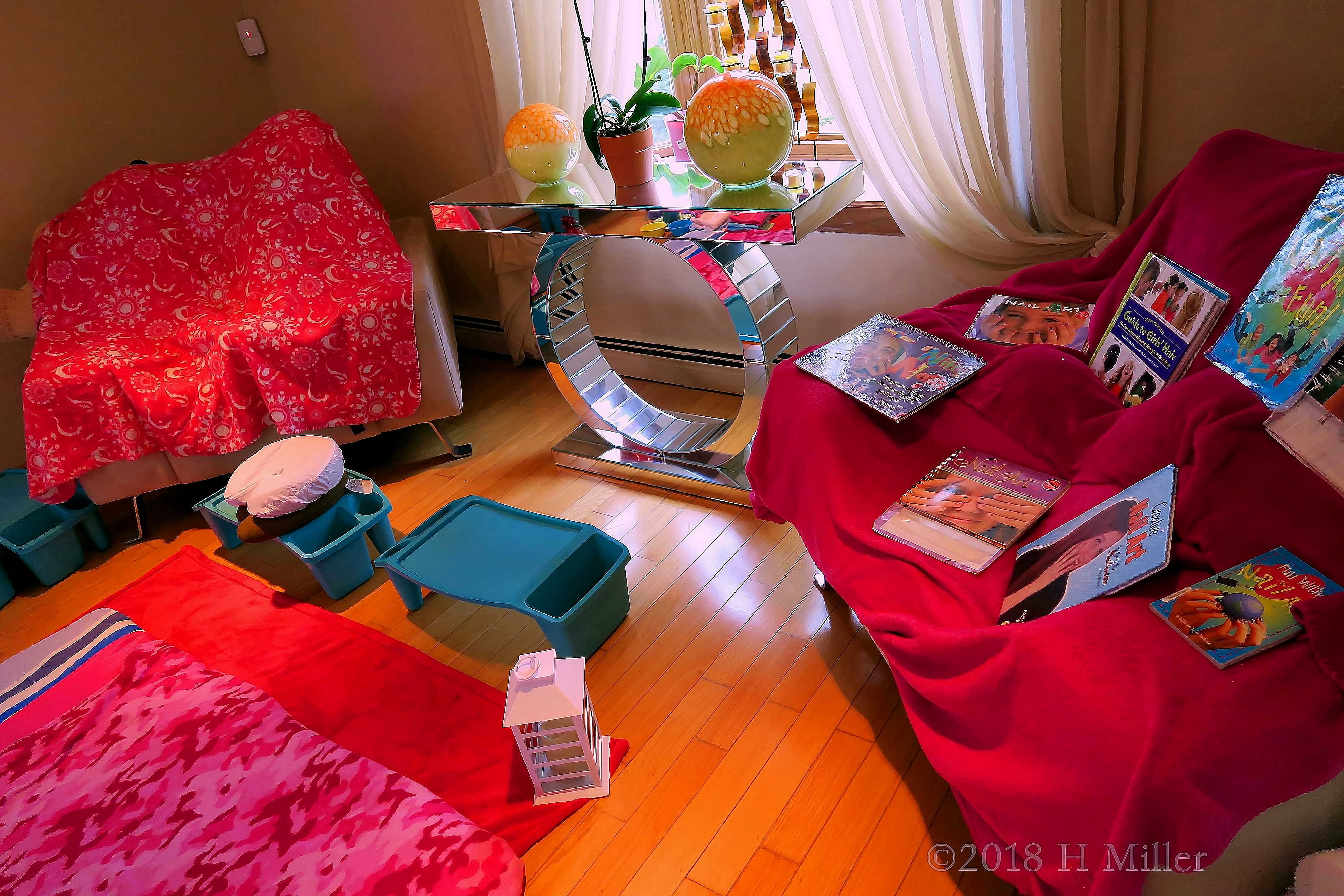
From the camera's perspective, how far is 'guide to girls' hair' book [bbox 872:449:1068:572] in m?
1.33

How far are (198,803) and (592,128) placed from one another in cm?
177

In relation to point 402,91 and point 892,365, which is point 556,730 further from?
point 402,91

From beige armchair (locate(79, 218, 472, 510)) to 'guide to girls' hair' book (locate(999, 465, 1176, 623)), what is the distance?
70.4 inches

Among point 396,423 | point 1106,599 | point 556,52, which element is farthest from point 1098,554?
point 556,52

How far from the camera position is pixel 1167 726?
0.91m

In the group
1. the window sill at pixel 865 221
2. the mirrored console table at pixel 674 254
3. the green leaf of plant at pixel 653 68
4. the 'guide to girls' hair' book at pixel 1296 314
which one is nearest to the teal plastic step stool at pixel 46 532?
the mirrored console table at pixel 674 254

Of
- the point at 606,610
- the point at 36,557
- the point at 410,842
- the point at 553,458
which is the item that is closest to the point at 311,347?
the point at 553,458

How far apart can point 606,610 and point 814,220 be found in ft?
3.23

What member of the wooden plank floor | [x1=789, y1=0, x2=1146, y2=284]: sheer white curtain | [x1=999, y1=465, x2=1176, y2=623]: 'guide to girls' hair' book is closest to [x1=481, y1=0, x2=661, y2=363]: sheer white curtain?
[x1=789, y1=0, x2=1146, y2=284]: sheer white curtain

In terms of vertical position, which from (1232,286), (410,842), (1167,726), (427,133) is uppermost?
(427,133)

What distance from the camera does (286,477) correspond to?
6.58ft

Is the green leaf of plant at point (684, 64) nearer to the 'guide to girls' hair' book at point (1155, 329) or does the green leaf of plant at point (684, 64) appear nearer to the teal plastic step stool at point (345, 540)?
the 'guide to girls' hair' book at point (1155, 329)

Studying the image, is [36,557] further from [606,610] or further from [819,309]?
[819,309]

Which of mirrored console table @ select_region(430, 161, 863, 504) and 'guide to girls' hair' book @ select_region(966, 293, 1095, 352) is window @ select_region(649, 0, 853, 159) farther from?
'guide to girls' hair' book @ select_region(966, 293, 1095, 352)
